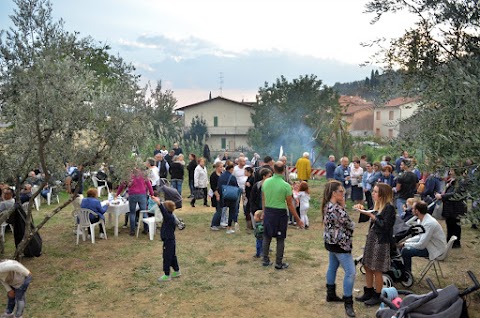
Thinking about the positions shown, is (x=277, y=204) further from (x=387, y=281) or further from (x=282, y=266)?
(x=387, y=281)

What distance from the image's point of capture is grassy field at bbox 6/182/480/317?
19.5 ft

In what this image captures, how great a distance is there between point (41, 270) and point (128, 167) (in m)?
2.49

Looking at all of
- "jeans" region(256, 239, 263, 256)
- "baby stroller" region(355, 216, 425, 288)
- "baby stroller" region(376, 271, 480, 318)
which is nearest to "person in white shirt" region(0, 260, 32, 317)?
"jeans" region(256, 239, 263, 256)

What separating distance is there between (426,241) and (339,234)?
1837mm

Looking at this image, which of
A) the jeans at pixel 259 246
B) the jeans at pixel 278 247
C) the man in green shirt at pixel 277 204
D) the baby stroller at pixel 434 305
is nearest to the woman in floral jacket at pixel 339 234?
the baby stroller at pixel 434 305

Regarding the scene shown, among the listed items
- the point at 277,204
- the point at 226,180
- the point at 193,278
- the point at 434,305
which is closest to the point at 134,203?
the point at 226,180

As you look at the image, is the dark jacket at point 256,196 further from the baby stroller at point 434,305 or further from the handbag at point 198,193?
the baby stroller at point 434,305

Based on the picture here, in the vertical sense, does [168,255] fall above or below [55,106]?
below

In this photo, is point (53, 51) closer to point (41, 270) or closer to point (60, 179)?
point (60, 179)

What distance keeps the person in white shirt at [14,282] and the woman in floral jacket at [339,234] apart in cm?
395

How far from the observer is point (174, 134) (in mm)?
40469

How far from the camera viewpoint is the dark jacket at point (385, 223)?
18.1ft

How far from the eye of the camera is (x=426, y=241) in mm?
6336

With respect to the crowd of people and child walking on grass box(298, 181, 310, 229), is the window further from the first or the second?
child walking on grass box(298, 181, 310, 229)
